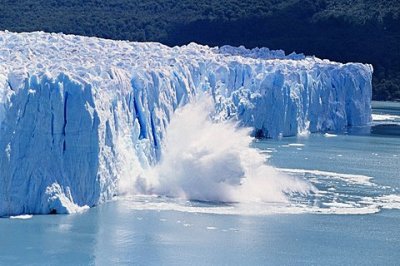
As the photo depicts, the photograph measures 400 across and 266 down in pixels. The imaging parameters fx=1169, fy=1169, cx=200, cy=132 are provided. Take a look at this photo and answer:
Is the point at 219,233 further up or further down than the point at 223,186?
further down

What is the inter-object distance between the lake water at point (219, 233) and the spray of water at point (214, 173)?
1.37ft

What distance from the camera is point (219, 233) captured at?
16.5 m

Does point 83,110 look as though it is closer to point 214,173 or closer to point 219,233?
point 219,233

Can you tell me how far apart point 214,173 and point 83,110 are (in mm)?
3151

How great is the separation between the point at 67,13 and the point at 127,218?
42415 millimetres

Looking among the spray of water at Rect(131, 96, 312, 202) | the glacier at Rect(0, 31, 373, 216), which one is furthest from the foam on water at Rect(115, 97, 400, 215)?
the glacier at Rect(0, 31, 373, 216)

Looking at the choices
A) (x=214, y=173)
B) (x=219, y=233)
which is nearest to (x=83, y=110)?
(x=219, y=233)

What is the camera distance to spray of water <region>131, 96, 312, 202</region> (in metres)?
19.3

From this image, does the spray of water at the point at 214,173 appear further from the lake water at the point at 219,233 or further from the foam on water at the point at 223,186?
the lake water at the point at 219,233

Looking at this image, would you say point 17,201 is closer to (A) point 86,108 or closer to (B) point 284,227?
(A) point 86,108

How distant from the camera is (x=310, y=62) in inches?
1383

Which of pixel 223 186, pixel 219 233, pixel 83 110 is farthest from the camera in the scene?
pixel 223 186

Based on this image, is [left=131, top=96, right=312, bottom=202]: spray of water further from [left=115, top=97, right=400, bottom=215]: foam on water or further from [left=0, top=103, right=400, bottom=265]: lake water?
[left=0, top=103, right=400, bottom=265]: lake water

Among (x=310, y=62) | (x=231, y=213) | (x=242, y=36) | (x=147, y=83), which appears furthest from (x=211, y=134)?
(x=242, y=36)
